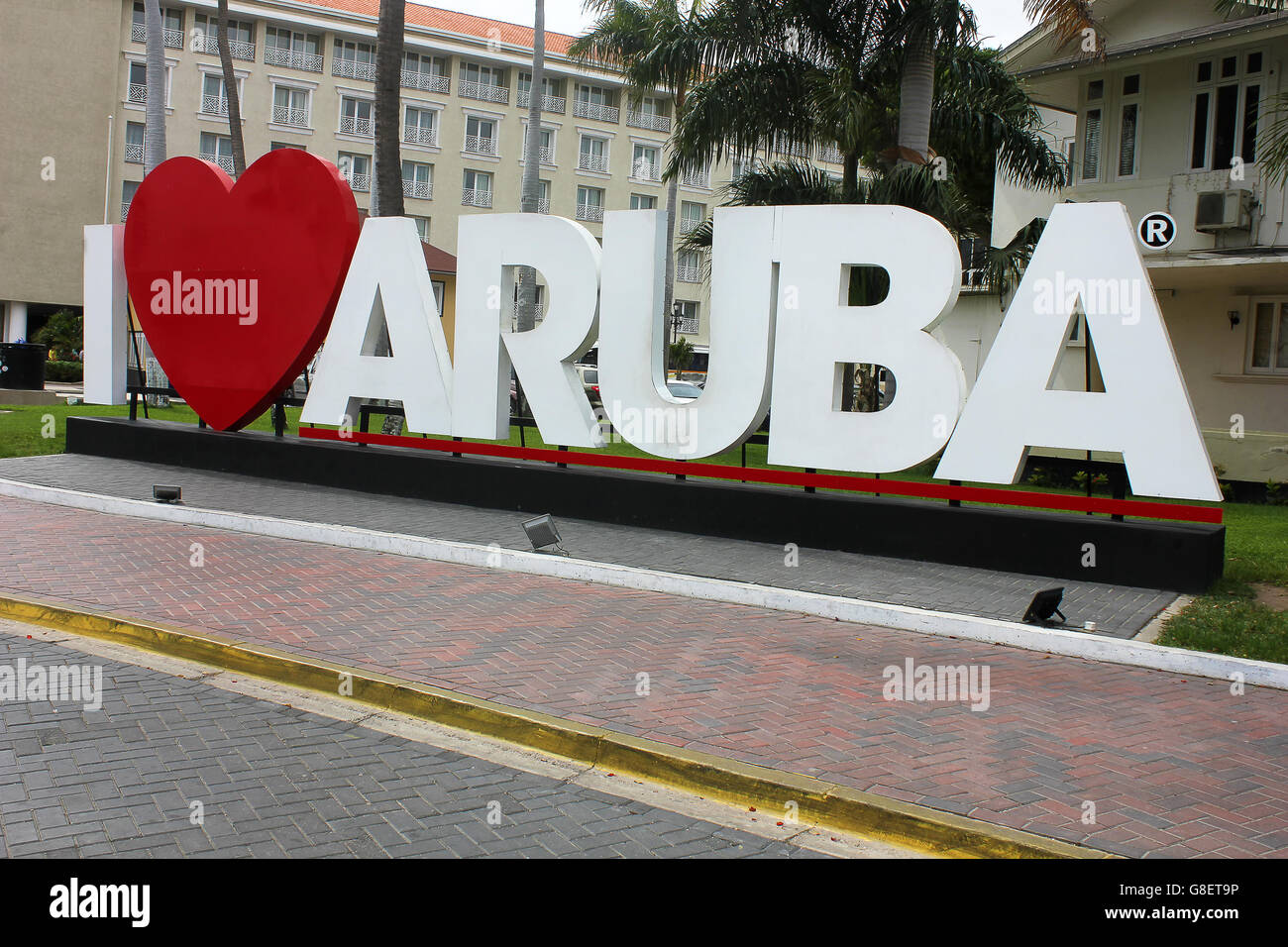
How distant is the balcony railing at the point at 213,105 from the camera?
165 feet

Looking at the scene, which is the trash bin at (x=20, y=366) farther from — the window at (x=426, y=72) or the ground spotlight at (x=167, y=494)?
the window at (x=426, y=72)

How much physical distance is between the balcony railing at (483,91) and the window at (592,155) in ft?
15.1

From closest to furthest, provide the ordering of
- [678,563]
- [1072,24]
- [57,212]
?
1. [678,563]
2. [1072,24]
3. [57,212]

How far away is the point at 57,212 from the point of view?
4844cm

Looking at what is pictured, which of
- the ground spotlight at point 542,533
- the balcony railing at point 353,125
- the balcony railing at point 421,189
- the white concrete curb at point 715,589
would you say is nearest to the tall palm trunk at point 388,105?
the white concrete curb at point 715,589

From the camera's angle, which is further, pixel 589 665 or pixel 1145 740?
pixel 589 665

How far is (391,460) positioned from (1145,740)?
9.68m

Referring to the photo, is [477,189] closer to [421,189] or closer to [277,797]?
[421,189]

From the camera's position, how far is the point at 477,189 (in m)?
56.2

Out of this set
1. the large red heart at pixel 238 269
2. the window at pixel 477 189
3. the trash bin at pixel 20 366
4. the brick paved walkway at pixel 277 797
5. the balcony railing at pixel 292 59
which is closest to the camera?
the brick paved walkway at pixel 277 797
